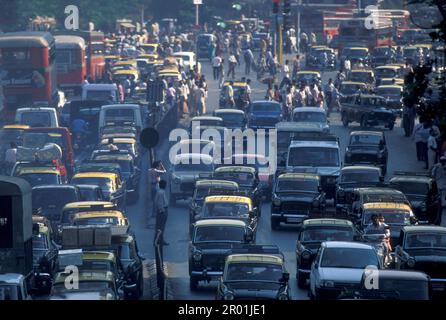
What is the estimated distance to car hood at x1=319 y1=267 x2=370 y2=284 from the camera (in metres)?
30.3

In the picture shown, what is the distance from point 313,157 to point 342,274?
1616cm

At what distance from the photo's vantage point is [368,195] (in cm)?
3931

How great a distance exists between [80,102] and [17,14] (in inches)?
1699

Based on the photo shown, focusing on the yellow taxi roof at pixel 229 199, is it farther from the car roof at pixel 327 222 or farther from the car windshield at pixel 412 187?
the car windshield at pixel 412 187

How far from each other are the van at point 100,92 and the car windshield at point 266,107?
541 centimetres

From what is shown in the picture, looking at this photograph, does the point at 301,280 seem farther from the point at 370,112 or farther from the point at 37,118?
the point at 370,112

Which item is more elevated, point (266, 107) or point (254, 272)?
point (254, 272)

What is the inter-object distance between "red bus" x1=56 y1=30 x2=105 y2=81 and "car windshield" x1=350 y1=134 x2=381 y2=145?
1212 inches

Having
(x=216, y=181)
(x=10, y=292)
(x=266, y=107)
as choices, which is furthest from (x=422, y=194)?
(x=266, y=107)

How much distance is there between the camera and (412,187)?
138 feet

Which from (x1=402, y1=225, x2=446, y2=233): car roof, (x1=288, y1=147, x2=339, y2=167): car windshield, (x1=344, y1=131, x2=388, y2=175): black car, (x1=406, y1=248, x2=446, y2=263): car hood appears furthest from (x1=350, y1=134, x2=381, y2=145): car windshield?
(x1=406, y1=248, x2=446, y2=263): car hood

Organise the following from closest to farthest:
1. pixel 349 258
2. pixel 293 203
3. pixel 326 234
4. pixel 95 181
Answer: pixel 349 258, pixel 326 234, pixel 293 203, pixel 95 181

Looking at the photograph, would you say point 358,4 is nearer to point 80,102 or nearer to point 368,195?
point 80,102

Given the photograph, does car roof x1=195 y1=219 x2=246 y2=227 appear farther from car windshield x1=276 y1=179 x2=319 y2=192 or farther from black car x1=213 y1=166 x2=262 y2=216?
black car x1=213 y1=166 x2=262 y2=216
